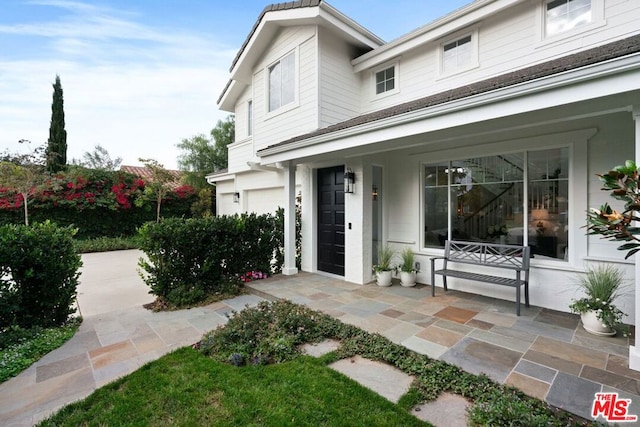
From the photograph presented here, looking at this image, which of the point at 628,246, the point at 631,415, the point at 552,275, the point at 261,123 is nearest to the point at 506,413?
the point at 631,415

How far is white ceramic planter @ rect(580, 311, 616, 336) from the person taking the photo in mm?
3604

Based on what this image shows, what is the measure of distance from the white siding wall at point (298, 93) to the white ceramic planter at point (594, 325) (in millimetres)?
6160

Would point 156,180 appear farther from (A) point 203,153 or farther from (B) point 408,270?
(B) point 408,270

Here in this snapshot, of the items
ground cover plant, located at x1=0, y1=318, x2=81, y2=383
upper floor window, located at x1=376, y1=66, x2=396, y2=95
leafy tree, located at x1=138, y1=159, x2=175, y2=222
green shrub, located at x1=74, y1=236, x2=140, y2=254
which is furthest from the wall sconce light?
leafy tree, located at x1=138, y1=159, x2=175, y2=222

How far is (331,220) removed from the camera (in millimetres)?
7066

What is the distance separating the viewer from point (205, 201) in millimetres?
16391

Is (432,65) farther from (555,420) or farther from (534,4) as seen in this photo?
(555,420)

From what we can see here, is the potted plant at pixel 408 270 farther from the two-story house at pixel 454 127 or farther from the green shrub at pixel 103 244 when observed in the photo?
the green shrub at pixel 103 244

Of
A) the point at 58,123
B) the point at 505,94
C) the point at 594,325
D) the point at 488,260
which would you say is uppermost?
the point at 58,123

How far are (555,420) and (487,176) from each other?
421cm

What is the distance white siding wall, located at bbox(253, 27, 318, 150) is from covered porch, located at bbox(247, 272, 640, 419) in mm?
4508

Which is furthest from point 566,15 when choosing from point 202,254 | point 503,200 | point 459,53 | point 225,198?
point 225,198

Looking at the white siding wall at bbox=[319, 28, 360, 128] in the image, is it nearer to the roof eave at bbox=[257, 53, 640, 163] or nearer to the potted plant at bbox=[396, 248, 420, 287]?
the roof eave at bbox=[257, 53, 640, 163]

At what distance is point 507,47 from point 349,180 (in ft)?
13.4
